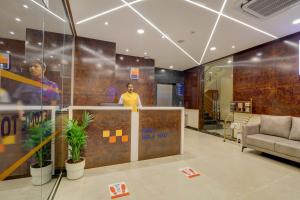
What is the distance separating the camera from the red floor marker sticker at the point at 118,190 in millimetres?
2066

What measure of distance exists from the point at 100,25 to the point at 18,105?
10.3 feet

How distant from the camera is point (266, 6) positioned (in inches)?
106

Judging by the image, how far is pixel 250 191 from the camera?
2.21m

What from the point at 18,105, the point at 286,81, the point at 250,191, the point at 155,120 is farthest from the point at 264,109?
the point at 18,105

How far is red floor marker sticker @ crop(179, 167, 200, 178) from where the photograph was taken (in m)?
2.65

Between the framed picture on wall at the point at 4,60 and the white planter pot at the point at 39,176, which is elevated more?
the framed picture on wall at the point at 4,60

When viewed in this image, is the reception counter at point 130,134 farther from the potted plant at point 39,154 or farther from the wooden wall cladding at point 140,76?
the wooden wall cladding at point 140,76

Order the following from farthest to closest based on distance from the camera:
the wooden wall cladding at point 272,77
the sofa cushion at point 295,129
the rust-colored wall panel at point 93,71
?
the rust-colored wall panel at point 93,71
the wooden wall cladding at point 272,77
the sofa cushion at point 295,129

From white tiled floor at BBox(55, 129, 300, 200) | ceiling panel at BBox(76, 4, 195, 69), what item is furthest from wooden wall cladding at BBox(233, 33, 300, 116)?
ceiling panel at BBox(76, 4, 195, 69)

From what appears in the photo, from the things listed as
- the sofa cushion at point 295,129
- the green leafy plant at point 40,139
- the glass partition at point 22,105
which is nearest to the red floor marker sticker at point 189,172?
the glass partition at point 22,105

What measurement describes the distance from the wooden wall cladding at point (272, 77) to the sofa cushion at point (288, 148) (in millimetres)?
1142

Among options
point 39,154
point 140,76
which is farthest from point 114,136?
point 140,76

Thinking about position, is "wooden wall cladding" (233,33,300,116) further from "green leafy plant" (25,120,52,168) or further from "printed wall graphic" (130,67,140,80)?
"green leafy plant" (25,120,52,168)

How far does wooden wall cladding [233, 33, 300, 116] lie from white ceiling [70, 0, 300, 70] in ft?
1.16
